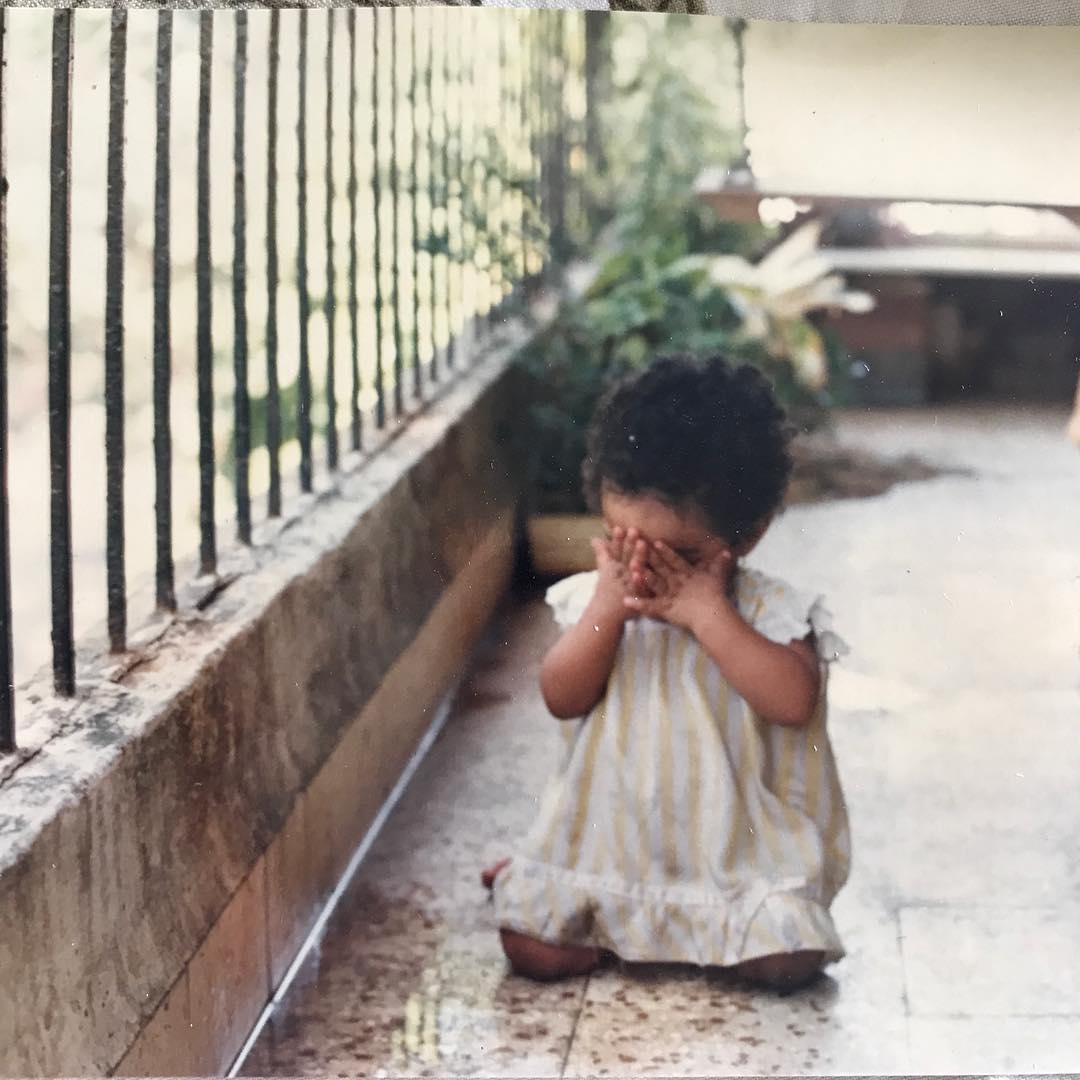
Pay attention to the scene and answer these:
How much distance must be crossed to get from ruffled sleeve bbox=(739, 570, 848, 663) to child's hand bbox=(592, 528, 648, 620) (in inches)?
4.0

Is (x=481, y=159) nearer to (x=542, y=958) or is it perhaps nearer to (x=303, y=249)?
(x=303, y=249)

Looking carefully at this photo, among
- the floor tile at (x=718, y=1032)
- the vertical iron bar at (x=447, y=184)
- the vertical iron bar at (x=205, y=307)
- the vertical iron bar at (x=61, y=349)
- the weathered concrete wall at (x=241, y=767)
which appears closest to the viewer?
the weathered concrete wall at (x=241, y=767)

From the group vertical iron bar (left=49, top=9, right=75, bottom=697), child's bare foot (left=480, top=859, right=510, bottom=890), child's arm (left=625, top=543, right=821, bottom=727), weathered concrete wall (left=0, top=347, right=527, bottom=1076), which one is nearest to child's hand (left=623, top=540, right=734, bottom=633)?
child's arm (left=625, top=543, right=821, bottom=727)

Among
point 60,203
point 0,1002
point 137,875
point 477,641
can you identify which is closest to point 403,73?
point 60,203

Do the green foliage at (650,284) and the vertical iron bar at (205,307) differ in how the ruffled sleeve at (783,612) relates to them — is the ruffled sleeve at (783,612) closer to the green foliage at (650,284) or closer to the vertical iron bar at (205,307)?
the green foliage at (650,284)

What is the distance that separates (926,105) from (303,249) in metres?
0.63

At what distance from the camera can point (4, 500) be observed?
1.02 metres

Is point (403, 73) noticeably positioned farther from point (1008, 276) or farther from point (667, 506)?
point (1008, 276)

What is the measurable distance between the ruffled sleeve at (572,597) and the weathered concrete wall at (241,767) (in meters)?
0.06

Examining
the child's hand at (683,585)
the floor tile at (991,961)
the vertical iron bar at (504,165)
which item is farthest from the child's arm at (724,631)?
the vertical iron bar at (504,165)

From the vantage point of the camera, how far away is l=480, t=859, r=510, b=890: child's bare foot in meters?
1.38

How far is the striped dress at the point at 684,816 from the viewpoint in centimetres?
134

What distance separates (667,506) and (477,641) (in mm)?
218

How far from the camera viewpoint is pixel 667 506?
1.33 metres
